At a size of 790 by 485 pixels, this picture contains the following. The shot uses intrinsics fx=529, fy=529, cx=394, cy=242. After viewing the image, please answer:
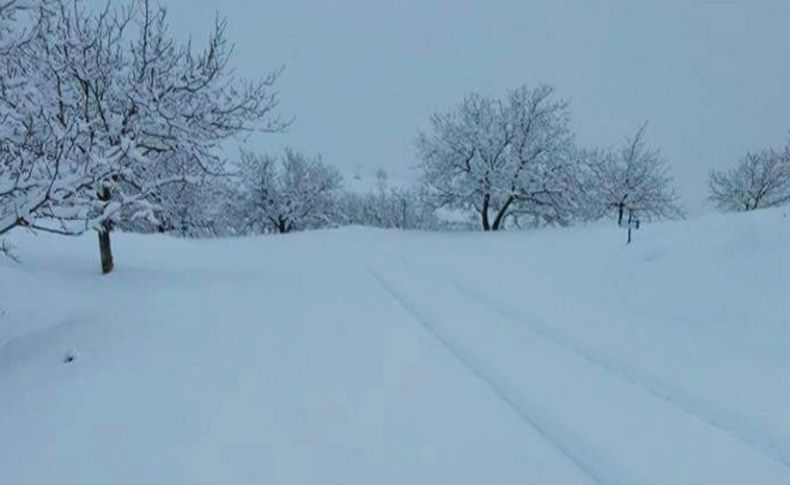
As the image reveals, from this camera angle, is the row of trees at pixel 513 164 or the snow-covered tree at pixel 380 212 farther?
the snow-covered tree at pixel 380 212

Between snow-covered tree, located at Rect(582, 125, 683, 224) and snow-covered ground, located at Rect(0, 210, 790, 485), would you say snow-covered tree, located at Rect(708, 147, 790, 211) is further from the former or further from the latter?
snow-covered ground, located at Rect(0, 210, 790, 485)

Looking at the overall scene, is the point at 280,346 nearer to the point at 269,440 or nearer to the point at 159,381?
the point at 159,381

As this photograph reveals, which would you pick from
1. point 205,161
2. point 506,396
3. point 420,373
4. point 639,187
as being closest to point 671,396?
point 506,396

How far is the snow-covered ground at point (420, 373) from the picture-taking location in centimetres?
359

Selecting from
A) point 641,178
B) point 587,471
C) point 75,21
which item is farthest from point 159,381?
point 641,178

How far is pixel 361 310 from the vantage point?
25.3 feet

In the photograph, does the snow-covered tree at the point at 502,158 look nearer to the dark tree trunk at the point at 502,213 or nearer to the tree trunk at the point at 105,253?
the dark tree trunk at the point at 502,213

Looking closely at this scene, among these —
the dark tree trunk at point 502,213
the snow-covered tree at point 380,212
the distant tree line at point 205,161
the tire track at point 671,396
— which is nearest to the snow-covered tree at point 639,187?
the distant tree line at point 205,161

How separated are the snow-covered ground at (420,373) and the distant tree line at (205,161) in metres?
1.59

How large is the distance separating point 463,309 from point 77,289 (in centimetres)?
671

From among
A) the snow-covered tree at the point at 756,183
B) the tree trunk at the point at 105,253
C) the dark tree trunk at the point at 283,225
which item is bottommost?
the dark tree trunk at the point at 283,225

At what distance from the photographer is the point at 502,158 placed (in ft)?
79.0

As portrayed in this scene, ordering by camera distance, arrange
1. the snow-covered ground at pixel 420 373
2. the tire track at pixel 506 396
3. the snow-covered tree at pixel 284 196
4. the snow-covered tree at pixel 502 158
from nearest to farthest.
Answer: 1. the tire track at pixel 506 396
2. the snow-covered ground at pixel 420 373
3. the snow-covered tree at pixel 502 158
4. the snow-covered tree at pixel 284 196

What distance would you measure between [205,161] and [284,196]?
26810 mm
